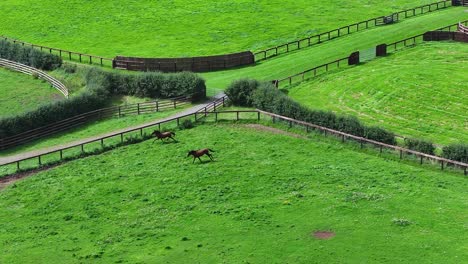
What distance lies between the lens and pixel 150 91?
2544 inches

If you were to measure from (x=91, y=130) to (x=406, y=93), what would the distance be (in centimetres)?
2563

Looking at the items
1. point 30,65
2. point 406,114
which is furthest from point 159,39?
point 406,114

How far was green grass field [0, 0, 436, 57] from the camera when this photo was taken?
273 ft

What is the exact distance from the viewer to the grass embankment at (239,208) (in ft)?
116

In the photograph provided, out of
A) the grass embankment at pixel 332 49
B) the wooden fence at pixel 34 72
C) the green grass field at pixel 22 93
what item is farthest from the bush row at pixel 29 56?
the grass embankment at pixel 332 49

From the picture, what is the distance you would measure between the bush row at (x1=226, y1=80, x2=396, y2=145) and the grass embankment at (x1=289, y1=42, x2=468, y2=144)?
472cm

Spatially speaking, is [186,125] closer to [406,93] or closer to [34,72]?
[406,93]

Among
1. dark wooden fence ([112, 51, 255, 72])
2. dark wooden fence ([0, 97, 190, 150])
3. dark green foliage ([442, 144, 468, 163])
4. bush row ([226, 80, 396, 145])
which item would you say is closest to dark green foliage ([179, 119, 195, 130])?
bush row ([226, 80, 396, 145])

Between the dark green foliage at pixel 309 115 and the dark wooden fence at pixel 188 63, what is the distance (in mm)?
14631

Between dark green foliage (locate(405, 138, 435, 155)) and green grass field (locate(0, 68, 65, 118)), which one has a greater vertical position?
green grass field (locate(0, 68, 65, 118))

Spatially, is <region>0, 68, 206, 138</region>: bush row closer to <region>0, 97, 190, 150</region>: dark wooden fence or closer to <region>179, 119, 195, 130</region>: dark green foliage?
<region>0, 97, 190, 150</region>: dark wooden fence

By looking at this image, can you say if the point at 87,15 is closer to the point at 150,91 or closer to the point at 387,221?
the point at 150,91

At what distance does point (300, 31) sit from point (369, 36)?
857 cm

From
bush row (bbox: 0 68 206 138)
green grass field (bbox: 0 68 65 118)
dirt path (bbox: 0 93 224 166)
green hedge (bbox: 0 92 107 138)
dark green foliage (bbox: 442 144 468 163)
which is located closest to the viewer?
dark green foliage (bbox: 442 144 468 163)
